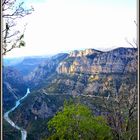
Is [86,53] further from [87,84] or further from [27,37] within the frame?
[27,37]

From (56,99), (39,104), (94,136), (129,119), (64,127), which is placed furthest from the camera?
(39,104)

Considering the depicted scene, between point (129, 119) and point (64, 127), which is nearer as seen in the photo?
point (129, 119)

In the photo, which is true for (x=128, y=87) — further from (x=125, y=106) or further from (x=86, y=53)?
(x=86, y=53)

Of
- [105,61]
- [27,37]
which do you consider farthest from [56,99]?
[27,37]

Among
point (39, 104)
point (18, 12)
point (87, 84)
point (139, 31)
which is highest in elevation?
point (18, 12)

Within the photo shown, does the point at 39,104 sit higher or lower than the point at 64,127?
lower

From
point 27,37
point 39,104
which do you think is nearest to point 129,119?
point 27,37

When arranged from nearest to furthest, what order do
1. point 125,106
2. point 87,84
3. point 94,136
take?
point 125,106 → point 94,136 → point 87,84
